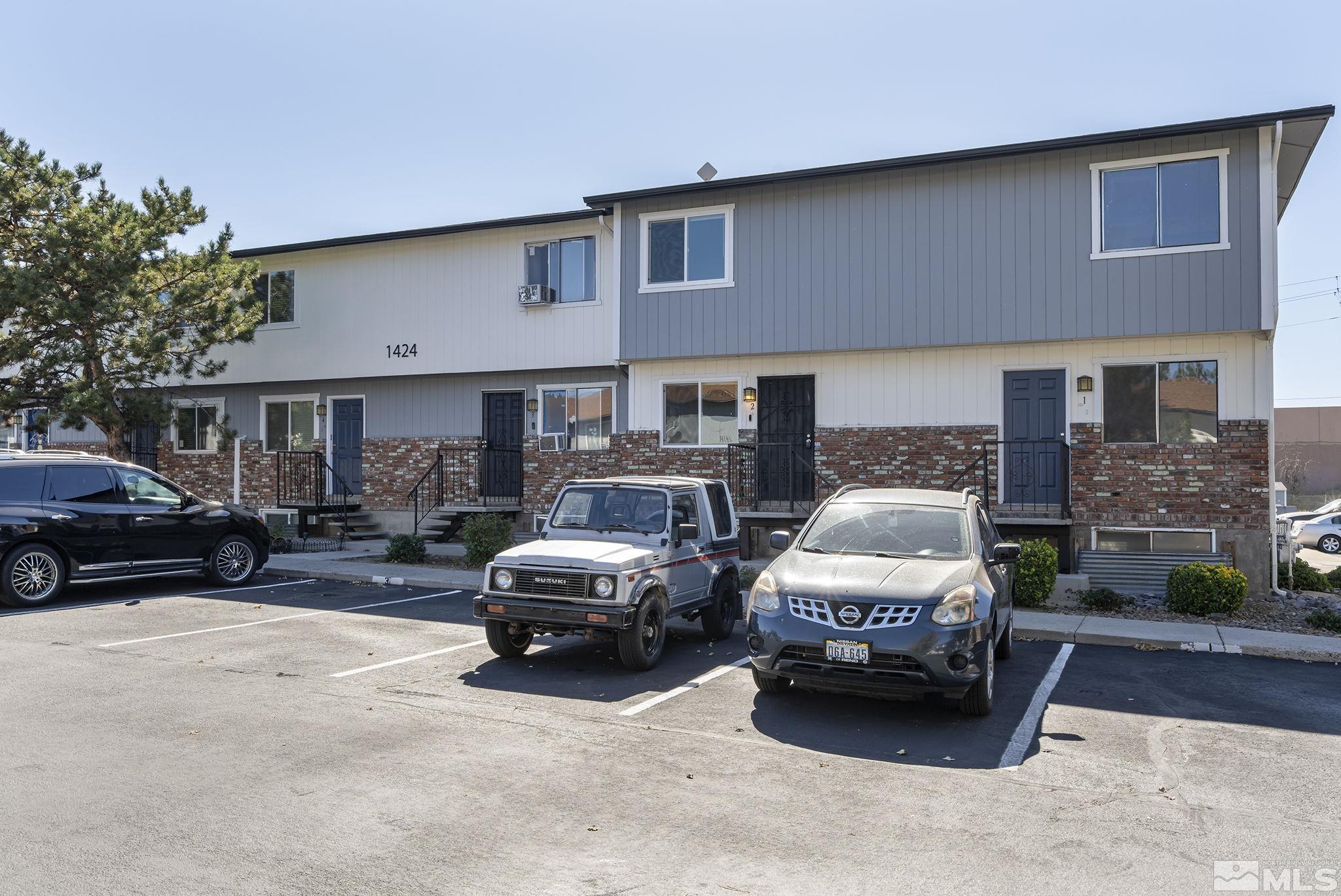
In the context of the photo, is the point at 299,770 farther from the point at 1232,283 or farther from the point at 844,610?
the point at 1232,283

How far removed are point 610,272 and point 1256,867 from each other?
15627mm

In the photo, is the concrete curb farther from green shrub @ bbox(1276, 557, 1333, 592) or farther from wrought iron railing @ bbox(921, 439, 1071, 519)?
green shrub @ bbox(1276, 557, 1333, 592)

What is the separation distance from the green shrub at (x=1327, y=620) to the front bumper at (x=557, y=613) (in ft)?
28.2

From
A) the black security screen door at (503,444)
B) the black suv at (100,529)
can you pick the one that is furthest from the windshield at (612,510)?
the black security screen door at (503,444)

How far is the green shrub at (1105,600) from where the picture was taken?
12711 mm

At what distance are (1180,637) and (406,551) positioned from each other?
11.7 meters

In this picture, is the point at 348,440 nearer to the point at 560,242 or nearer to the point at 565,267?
the point at 565,267

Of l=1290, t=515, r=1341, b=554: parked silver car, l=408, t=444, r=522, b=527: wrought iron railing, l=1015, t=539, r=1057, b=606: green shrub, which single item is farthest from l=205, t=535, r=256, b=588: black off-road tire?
l=1290, t=515, r=1341, b=554: parked silver car

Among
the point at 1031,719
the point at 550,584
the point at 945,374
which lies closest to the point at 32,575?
the point at 550,584

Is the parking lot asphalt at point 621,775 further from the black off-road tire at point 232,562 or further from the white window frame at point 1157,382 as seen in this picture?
the white window frame at point 1157,382

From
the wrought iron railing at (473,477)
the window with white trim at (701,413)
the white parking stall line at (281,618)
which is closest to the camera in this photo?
the white parking stall line at (281,618)

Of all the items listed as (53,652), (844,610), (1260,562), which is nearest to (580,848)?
(844,610)

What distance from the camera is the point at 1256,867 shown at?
457cm

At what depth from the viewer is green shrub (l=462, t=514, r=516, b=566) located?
15.8 m
